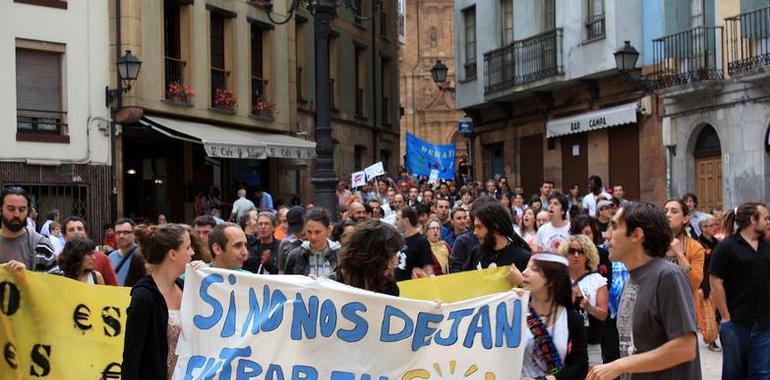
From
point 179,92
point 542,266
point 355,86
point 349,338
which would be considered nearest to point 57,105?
point 179,92

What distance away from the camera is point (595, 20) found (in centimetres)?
2702

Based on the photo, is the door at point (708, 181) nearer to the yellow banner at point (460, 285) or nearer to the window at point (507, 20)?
the window at point (507, 20)

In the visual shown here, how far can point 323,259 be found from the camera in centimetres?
902

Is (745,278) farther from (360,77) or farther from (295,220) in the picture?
(360,77)

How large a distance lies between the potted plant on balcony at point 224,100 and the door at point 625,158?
877 centimetres

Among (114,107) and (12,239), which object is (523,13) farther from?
(12,239)

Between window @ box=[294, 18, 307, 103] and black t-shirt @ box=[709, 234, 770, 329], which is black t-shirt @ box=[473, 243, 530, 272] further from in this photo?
window @ box=[294, 18, 307, 103]

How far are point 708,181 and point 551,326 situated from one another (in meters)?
18.8

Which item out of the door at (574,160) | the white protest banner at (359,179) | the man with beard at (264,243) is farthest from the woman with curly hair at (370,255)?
the door at (574,160)

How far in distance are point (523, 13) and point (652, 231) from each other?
25.7 metres

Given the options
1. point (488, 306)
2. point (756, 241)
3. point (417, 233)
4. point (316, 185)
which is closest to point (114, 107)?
point (316, 185)

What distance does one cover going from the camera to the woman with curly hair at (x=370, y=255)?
6109 mm

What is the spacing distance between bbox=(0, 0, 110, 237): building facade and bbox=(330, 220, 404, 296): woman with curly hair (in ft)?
57.9

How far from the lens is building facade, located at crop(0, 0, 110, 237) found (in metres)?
22.9
